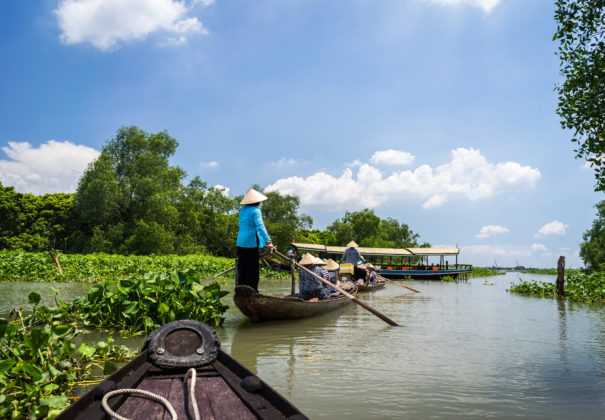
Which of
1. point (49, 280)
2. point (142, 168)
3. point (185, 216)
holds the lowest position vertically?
point (49, 280)

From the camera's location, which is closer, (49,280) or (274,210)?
(49,280)

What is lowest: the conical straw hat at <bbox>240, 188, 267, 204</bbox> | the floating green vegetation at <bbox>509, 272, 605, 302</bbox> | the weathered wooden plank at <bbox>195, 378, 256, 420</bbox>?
the floating green vegetation at <bbox>509, 272, 605, 302</bbox>

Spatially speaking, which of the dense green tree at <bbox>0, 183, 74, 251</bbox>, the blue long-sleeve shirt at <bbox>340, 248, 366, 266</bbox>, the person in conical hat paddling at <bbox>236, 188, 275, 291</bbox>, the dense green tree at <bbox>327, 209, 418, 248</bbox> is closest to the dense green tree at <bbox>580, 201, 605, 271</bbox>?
the dense green tree at <bbox>327, 209, 418, 248</bbox>

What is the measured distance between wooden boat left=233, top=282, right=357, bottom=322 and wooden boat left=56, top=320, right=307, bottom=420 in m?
3.37

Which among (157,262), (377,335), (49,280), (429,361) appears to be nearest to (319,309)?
(377,335)

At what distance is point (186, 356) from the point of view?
3115mm

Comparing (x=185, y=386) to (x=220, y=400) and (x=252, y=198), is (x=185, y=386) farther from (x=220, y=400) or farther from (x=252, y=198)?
(x=252, y=198)

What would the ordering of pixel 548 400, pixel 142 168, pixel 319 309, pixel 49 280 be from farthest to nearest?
pixel 142 168, pixel 49 280, pixel 319 309, pixel 548 400

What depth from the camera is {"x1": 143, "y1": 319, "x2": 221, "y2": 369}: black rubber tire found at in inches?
118

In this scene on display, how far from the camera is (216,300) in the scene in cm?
677

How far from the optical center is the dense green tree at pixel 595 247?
38.6 m

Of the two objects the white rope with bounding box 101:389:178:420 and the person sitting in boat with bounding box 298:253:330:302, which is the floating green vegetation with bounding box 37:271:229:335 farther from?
the white rope with bounding box 101:389:178:420

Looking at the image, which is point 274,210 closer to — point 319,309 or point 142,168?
point 142,168

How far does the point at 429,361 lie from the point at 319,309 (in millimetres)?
3520
